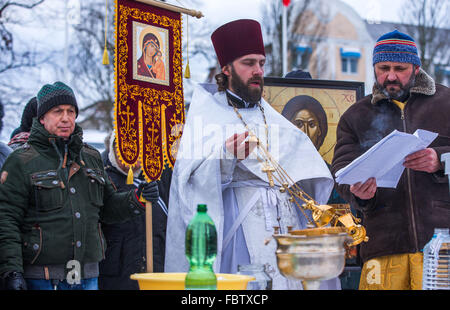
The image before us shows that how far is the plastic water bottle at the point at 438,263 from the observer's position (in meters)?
3.08

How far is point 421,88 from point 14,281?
259 cm

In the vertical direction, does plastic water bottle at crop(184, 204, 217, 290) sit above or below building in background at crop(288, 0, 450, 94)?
below

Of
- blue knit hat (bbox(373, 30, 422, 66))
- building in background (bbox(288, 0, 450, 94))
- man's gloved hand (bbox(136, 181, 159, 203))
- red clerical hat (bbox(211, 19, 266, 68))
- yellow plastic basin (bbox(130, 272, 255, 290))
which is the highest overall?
building in background (bbox(288, 0, 450, 94))

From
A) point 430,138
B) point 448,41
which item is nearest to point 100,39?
point 448,41

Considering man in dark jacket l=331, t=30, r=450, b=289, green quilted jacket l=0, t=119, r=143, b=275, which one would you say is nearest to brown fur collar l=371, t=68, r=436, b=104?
man in dark jacket l=331, t=30, r=450, b=289

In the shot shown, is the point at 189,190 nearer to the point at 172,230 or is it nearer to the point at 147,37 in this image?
the point at 172,230

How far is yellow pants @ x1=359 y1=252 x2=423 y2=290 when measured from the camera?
12.2ft

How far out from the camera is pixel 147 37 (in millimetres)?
4117

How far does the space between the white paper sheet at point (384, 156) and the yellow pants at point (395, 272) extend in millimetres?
573

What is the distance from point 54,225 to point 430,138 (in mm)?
2098

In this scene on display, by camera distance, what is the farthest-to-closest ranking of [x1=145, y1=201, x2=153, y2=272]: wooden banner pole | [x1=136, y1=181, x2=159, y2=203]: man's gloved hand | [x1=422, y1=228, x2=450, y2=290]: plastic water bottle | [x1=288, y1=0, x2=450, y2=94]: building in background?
[x1=288, y1=0, x2=450, y2=94]: building in background → [x1=136, y1=181, x2=159, y2=203]: man's gloved hand → [x1=145, y1=201, x2=153, y2=272]: wooden banner pole → [x1=422, y1=228, x2=450, y2=290]: plastic water bottle

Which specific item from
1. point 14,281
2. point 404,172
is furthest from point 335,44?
point 14,281

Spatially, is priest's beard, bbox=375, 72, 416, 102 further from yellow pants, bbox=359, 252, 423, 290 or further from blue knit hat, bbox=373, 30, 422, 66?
yellow pants, bbox=359, 252, 423, 290

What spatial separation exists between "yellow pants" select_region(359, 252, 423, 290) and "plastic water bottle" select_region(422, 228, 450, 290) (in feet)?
1.68
